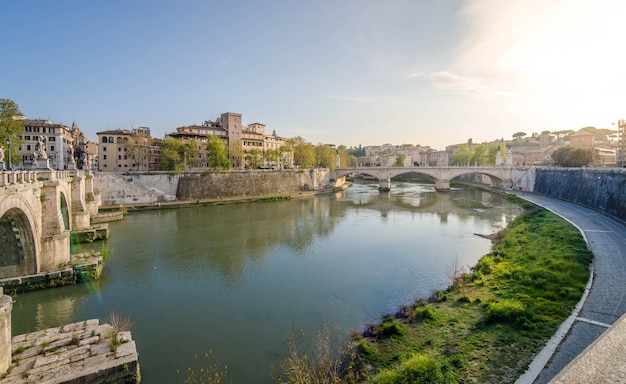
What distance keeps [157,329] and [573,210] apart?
75.2ft

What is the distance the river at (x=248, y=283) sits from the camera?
25.7 ft

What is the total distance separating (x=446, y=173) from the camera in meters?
42.7

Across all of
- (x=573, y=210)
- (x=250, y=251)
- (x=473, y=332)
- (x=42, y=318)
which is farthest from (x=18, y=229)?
(x=573, y=210)

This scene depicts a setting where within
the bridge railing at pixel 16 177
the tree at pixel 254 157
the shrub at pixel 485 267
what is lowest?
the shrub at pixel 485 267

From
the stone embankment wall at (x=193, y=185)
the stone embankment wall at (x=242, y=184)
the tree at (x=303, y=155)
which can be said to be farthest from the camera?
the tree at (x=303, y=155)

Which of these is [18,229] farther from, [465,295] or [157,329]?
[465,295]

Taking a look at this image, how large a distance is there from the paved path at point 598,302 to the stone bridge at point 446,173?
25362 millimetres

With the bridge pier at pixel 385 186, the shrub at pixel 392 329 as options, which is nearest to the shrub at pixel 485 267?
the shrub at pixel 392 329

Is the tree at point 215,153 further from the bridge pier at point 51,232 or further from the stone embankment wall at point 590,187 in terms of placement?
the stone embankment wall at point 590,187

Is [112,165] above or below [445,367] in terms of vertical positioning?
above

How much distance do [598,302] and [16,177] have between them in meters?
14.4

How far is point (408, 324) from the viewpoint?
7.93 meters

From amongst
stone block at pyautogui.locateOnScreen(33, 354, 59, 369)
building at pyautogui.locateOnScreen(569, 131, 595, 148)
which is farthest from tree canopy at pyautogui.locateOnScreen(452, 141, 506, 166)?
stone block at pyautogui.locateOnScreen(33, 354, 59, 369)

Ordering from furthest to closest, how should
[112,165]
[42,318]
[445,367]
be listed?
1. [112,165]
2. [42,318]
3. [445,367]
